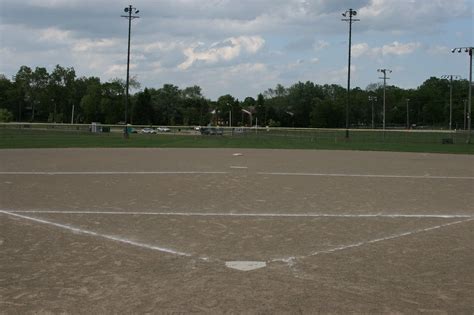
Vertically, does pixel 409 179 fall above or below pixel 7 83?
below

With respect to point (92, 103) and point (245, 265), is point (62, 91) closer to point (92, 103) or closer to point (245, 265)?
point (92, 103)

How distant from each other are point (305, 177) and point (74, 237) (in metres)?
10.2

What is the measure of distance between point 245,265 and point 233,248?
0.89 metres

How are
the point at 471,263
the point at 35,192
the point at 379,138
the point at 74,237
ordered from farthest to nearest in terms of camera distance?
the point at 379,138, the point at 35,192, the point at 74,237, the point at 471,263

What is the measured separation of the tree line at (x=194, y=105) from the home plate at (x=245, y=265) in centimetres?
13246

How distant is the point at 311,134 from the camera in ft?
201

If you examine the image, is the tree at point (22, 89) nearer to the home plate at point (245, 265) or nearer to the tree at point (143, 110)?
the tree at point (143, 110)

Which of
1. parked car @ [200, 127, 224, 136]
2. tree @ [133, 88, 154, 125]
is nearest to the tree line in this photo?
tree @ [133, 88, 154, 125]

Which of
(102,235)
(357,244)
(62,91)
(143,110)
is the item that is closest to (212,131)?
(102,235)

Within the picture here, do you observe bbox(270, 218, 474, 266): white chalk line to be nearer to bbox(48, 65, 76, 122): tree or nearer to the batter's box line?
the batter's box line

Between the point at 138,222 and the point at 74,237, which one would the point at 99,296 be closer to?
the point at 74,237

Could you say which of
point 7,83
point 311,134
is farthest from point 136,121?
point 311,134

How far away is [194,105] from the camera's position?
6496 inches

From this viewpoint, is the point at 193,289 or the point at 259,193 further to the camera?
the point at 259,193
